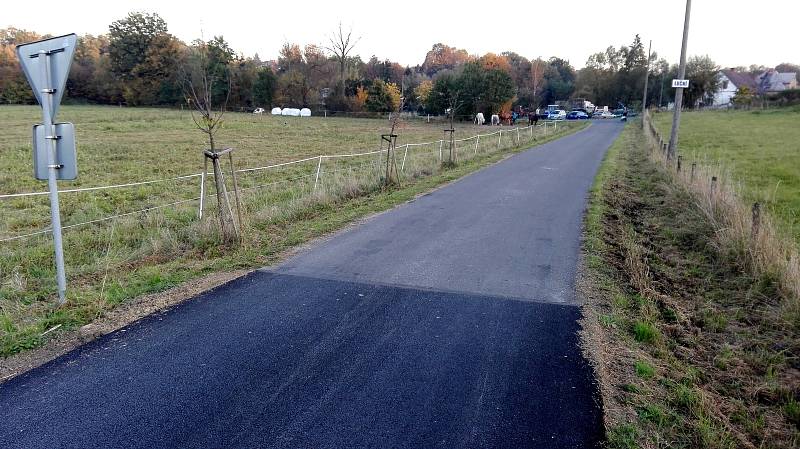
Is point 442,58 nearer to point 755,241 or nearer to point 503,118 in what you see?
point 503,118

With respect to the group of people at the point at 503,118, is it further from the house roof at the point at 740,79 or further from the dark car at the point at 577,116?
the house roof at the point at 740,79

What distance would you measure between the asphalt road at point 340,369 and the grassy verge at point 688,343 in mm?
319

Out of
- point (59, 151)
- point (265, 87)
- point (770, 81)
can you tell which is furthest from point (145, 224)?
point (770, 81)

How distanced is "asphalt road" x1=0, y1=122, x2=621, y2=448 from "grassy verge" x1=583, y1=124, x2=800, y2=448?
12.6 inches

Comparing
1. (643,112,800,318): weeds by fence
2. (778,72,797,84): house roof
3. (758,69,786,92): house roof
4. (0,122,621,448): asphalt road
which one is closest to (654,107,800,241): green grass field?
(643,112,800,318): weeds by fence

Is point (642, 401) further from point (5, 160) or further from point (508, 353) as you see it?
point (5, 160)

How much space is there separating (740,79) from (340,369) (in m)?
126

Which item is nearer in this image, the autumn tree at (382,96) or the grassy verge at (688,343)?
the grassy verge at (688,343)

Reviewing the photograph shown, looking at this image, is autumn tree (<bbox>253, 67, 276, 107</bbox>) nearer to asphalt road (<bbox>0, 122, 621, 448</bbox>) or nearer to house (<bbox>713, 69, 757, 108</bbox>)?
house (<bbox>713, 69, 757, 108</bbox>)

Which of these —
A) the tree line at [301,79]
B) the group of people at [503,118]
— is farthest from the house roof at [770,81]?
the group of people at [503,118]

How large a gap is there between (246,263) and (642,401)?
547 cm

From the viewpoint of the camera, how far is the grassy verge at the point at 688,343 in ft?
12.9

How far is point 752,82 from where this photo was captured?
110m

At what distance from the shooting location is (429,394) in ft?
14.0
